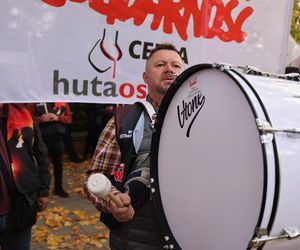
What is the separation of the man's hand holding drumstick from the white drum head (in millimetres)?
165

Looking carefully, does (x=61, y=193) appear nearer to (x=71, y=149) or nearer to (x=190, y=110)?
(x=71, y=149)

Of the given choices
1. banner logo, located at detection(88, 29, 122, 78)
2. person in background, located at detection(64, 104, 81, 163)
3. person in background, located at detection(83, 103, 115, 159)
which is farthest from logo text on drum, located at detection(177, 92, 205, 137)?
person in background, located at detection(64, 104, 81, 163)

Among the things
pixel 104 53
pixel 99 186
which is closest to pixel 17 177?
pixel 104 53

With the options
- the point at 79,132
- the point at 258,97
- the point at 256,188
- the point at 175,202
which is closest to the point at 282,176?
the point at 256,188

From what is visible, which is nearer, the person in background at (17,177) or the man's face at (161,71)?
the man's face at (161,71)

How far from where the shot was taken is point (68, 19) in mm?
2082

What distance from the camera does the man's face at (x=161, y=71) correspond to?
1785 millimetres

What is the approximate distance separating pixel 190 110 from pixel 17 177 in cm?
119

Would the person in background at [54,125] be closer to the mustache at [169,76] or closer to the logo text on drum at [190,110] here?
the mustache at [169,76]

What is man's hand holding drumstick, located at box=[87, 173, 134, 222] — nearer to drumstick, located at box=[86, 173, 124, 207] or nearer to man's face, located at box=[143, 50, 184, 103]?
drumstick, located at box=[86, 173, 124, 207]

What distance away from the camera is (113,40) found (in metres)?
2.22

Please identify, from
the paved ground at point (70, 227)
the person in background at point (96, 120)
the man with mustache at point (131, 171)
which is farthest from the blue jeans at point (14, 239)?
the person in background at point (96, 120)

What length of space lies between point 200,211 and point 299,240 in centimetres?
35

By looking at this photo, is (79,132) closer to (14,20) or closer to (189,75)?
(14,20)
